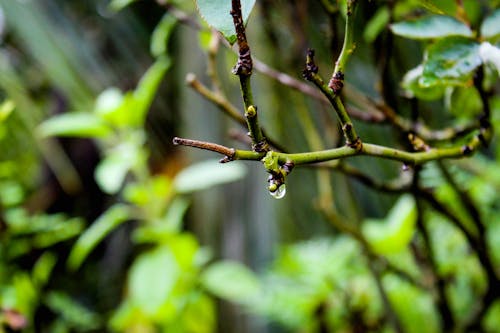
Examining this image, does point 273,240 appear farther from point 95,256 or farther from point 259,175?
point 95,256

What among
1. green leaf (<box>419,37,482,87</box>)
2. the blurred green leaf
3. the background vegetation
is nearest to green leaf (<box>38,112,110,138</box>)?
the background vegetation

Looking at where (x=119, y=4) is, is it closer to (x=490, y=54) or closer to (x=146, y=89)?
(x=146, y=89)

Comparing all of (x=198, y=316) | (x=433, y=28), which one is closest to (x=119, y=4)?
(x=433, y=28)

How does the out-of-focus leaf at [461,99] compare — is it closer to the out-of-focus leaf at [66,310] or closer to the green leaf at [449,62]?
the green leaf at [449,62]

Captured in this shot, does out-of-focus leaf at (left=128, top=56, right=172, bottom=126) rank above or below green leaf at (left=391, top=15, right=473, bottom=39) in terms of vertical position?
below

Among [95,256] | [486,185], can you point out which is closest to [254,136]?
[486,185]

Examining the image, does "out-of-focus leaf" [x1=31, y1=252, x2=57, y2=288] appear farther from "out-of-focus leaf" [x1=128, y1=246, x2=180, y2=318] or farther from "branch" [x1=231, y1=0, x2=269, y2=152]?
"branch" [x1=231, y1=0, x2=269, y2=152]
